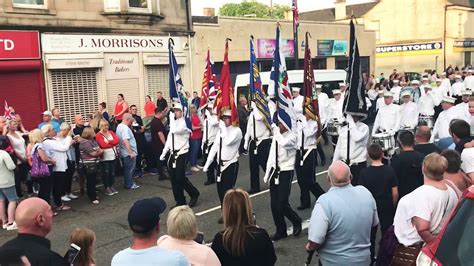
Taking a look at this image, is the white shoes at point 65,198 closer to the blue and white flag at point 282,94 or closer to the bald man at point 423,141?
the blue and white flag at point 282,94

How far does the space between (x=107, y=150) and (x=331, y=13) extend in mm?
48597

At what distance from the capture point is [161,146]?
12.1 metres

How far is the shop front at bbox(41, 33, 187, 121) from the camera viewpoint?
53.0 ft

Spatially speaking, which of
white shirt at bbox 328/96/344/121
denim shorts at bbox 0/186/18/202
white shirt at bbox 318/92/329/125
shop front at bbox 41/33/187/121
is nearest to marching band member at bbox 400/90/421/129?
white shirt at bbox 328/96/344/121

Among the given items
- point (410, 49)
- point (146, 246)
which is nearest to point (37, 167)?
point (146, 246)

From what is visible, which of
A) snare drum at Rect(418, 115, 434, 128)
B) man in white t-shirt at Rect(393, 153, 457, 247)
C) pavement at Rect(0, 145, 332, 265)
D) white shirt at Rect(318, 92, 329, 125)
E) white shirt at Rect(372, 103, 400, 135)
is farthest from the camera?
white shirt at Rect(318, 92, 329, 125)

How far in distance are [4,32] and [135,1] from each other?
211 inches

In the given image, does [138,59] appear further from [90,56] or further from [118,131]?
[118,131]

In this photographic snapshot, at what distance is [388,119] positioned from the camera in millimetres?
11102

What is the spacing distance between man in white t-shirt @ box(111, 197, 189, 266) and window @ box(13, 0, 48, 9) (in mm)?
13827

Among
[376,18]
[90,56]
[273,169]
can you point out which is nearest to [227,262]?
[273,169]

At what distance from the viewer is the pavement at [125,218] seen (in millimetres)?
6977

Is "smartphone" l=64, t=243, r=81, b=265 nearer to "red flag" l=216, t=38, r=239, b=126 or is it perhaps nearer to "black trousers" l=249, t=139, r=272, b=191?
"red flag" l=216, t=38, r=239, b=126

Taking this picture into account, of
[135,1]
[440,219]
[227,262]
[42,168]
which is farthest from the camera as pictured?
[135,1]
